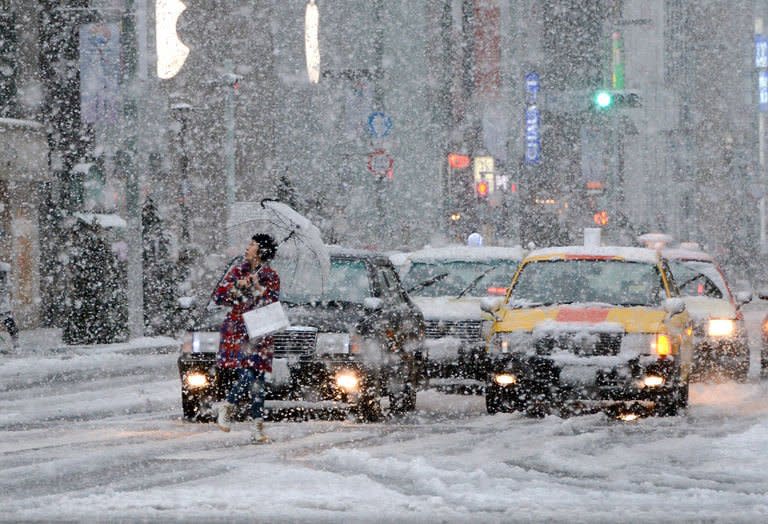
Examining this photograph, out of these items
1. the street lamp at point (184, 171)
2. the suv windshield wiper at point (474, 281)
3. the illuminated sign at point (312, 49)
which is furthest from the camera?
the illuminated sign at point (312, 49)

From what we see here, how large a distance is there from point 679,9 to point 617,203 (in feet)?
45.4

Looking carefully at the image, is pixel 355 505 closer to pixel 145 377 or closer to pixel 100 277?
pixel 145 377

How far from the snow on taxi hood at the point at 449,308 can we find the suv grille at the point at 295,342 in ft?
10.9

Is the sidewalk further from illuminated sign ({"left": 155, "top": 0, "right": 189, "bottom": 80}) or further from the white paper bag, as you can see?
the white paper bag

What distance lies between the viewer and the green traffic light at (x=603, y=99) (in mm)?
34219

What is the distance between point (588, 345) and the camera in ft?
47.7

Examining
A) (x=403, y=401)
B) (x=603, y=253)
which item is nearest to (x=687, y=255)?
(x=603, y=253)

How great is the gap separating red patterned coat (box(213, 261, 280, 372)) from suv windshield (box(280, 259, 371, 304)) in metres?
2.03

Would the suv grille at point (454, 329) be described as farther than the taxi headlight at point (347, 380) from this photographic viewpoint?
Yes

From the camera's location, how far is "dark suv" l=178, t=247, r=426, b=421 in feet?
45.1

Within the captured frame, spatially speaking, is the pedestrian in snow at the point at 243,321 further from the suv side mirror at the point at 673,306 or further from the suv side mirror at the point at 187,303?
the suv side mirror at the point at 673,306

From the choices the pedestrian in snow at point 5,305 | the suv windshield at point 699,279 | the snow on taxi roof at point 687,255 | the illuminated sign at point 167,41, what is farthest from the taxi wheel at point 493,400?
the illuminated sign at point 167,41

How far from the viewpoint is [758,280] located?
239ft

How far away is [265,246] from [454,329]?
16.1ft
